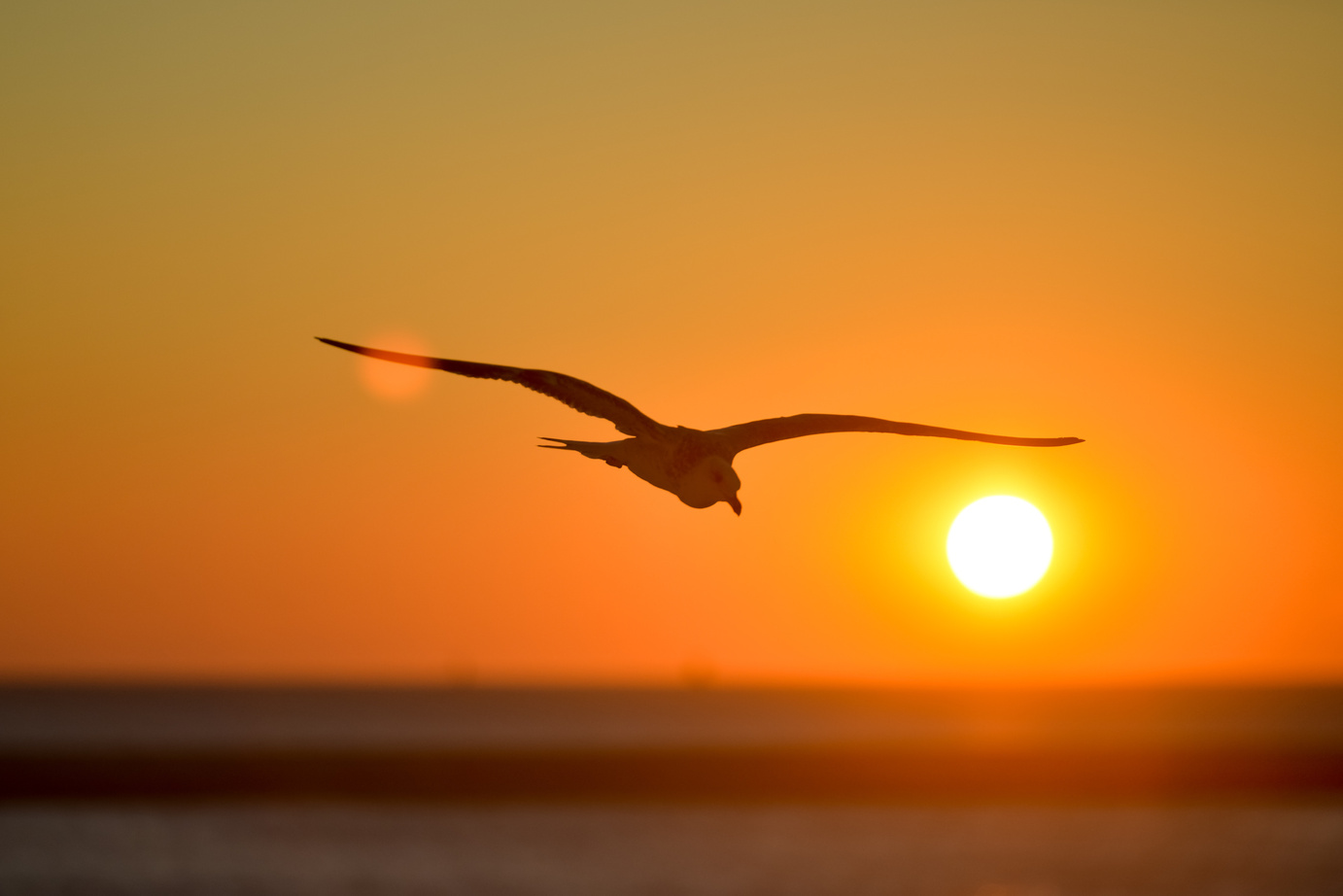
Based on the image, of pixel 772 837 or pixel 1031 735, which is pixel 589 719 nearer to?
pixel 1031 735

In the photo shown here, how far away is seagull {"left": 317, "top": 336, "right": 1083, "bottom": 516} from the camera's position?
39.7 feet

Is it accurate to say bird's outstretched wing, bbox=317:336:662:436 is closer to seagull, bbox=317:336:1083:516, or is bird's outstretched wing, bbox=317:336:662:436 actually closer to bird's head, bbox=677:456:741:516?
seagull, bbox=317:336:1083:516

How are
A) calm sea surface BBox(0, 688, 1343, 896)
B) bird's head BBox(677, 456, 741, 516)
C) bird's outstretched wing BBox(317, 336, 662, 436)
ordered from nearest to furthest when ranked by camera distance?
→ bird's outstretched wing BBox(317, 336, 662, 436) → bird's head BBox(677, 456, 741, 516) → calm sea surface BBox(0, 688, 1343, 896)

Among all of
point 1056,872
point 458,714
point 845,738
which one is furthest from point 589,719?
point 1056,872

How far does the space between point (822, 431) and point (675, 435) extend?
1626mm

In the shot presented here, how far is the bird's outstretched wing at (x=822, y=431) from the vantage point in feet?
46.0

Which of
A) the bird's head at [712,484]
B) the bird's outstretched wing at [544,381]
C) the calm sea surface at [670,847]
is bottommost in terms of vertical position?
the calm sea surface at [670,847]

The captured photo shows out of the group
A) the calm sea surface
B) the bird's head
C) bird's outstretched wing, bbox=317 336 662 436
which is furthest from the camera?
the calm sea surface

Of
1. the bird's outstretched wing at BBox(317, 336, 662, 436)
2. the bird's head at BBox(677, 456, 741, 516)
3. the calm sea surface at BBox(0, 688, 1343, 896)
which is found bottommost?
the calm sea surface at BBox(0, 688, 1343, 896)

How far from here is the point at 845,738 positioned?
65.1 metres

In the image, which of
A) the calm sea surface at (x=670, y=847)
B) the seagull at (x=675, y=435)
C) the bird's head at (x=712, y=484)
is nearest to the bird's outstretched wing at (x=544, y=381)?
the seagull at (x=675, y=435)

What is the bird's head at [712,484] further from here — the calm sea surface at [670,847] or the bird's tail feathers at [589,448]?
the calm sea surface at [670,847]

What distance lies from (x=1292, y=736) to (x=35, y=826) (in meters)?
46.9

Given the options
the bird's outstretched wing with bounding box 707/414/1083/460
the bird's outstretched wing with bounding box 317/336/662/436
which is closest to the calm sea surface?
the bird's outstretched wing with bounding box 707/414/1083/460
